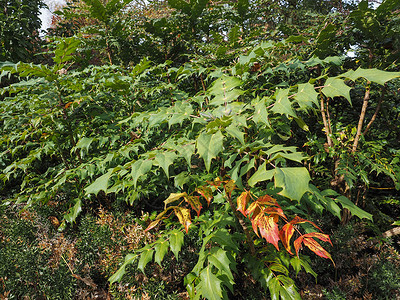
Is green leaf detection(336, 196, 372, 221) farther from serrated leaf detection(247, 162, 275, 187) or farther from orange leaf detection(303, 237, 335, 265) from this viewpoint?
serrated leaf detection(247, 162, 275, 187)

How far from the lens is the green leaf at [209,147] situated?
0.87 metres

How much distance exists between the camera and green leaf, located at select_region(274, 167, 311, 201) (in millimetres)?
752

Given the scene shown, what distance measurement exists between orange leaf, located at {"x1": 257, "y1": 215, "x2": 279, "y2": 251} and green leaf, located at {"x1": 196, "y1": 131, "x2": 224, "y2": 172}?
0.30 m

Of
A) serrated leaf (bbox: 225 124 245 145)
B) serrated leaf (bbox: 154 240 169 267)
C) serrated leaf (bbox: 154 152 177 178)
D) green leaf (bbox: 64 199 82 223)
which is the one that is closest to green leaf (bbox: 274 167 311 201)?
serrated leaf (bbox: 225 124 245 145)

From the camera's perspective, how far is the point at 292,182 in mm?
787

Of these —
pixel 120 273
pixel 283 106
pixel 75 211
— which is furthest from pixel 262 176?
pixel 75 211

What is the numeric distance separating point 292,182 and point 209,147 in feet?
1.04

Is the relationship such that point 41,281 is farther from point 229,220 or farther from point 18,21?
point 18,21

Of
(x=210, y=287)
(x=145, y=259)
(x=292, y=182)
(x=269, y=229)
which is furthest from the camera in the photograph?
(x=145, y=259)

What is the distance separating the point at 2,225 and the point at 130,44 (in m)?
2.78

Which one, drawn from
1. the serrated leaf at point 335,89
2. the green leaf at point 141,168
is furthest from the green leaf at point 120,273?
the serrated leaf at point 335,89

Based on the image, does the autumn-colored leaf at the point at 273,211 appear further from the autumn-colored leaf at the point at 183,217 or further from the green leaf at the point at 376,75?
the green leaf at the point at 376,75

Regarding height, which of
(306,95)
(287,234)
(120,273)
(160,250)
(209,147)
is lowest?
(120,273)

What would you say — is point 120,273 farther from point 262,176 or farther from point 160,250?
point 262,176
